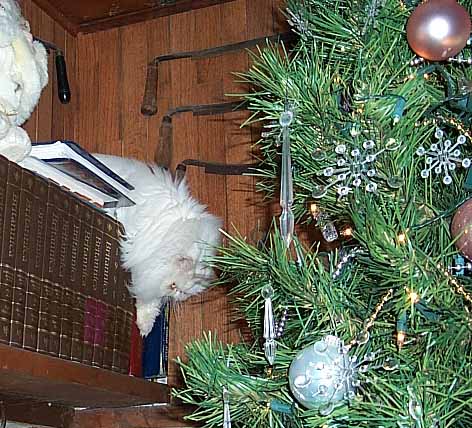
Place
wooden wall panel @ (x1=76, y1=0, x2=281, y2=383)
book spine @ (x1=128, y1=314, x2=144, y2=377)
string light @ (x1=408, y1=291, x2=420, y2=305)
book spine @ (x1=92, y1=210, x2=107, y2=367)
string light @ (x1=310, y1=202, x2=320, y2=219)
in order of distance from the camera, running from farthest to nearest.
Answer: wooden wall panel @ (x1=76, y1=0, x2=281, y2=383) < book spine @ (x1=128, y1=314, x2=144, y2=377) < book spine @ (x1=92, y1=210, x2=107, y2=367) < string light @ (x1=310, y1=202, x2=320, y2=219) < string light @ (x1=408, y1=291, x2=420, y2=305)

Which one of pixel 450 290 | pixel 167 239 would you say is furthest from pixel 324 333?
pixel 167 239

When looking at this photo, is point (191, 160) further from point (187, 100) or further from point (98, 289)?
point (98, 289)

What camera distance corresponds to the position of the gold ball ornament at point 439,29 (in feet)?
2.15

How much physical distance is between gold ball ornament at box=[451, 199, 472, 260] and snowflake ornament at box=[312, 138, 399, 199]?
0.08 meters

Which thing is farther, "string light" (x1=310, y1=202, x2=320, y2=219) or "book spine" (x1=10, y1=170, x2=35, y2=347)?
"book spine" (x1=10, y1=170, x2=35, y2=347)

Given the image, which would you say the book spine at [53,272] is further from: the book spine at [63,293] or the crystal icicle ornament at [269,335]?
the crystal icicle ornament at [269,335]

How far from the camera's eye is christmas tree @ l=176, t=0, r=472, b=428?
0.62m

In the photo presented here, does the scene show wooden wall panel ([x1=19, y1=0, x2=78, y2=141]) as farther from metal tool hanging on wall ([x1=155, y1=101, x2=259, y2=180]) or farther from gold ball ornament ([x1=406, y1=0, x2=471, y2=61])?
gold ball ornament ([x1=406, y1=0, x2=471, y2=61])

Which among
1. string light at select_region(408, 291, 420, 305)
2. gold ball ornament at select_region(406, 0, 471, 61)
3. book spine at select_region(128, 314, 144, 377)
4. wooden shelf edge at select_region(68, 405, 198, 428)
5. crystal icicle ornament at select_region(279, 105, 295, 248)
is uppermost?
gold ball ornament at select_region(406, 0, 471, 61)

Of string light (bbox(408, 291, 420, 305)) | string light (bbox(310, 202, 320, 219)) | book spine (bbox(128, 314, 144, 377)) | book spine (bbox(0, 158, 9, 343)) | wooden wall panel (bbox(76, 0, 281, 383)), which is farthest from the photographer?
wooden wall panel (bbox(76, 0, 281, 383))

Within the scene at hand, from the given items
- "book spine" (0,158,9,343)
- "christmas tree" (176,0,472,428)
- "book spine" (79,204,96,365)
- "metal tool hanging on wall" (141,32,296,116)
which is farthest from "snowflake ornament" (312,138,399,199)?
"metal tool hanging on wall" (141,32,296,116)

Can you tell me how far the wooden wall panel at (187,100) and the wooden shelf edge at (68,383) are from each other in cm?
15

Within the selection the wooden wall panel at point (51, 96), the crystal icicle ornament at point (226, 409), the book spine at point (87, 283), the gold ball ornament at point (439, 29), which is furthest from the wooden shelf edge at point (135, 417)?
the gold ball ornament at point (439, 29)

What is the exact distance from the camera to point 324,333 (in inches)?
26.5
